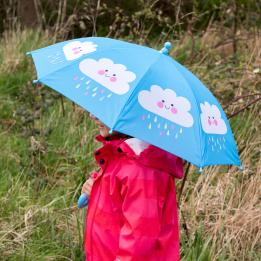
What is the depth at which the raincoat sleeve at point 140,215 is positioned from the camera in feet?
7.31

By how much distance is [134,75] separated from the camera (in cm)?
229

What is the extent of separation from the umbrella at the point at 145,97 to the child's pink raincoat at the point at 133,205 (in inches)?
6.0

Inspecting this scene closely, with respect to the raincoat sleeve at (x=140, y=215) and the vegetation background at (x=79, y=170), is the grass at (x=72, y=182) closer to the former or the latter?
the vegetation background at (x=79, y=170)

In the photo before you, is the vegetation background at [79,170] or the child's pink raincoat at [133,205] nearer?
the child's pink raincoat at [133,205]

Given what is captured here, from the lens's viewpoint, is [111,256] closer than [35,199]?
Yes

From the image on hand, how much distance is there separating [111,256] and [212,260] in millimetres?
1444

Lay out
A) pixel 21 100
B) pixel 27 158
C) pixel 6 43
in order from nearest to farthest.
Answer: pixel 27 158
pixel 21 100
pixel 6 43

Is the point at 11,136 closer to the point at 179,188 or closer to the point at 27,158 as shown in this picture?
the point at 27,158

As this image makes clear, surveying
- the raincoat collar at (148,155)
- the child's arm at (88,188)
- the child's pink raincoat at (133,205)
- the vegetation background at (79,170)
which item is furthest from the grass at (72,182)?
the raincoat collar at (148,155)

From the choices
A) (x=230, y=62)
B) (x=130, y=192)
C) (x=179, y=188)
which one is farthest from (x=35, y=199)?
(x=230, y=62)

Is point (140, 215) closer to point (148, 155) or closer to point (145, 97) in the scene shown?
point (148, 155)

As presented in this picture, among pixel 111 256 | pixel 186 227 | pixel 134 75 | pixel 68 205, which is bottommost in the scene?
pixel 68 205

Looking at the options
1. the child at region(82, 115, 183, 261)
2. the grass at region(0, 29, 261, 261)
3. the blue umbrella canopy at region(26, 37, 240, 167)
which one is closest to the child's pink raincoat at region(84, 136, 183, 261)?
the child at region(82, 115, 183, 261)

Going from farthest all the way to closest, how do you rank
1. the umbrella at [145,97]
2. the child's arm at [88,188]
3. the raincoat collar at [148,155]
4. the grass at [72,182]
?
1. the grass at [72,182]
2. the child's arm at [88,188]
3. the raincoat collar at [148,155]
4. the umbrella at [145,97]
